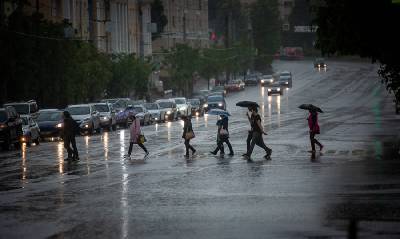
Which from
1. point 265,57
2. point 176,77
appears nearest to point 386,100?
point 176,77

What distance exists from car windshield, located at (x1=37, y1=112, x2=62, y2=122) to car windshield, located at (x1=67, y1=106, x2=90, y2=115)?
12.9 ft

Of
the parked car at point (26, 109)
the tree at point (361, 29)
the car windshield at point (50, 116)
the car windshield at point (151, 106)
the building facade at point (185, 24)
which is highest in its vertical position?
the building facade at point (185, 24)

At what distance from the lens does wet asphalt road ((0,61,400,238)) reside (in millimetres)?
16750

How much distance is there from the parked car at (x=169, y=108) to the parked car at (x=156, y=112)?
0.59 metres

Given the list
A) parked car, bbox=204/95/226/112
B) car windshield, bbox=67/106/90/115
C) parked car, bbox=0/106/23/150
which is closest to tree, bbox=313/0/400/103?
parked car, bbox=0/106/23/150

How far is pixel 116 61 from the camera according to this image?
4107 inches

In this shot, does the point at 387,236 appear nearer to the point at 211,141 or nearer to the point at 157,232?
the point at 157,232

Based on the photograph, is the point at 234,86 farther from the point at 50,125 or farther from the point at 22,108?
the point at 50,125

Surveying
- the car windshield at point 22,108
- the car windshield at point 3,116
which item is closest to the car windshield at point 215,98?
the car windshield at point 22,108

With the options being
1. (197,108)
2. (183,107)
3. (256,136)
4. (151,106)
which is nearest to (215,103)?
(197,108)

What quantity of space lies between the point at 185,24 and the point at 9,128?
332ft

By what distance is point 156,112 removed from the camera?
72.5 m

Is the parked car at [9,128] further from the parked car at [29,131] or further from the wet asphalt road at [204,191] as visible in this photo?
the wet asphalt road at [204,191]

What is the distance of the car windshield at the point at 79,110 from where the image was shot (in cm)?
5828
